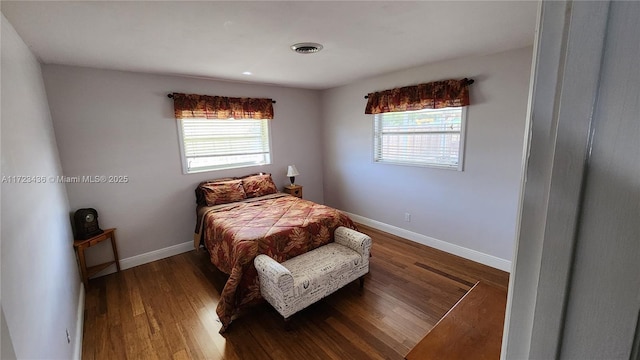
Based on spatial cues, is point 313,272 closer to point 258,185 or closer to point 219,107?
point 258,185

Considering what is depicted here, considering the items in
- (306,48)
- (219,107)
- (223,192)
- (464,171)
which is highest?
(306,48)

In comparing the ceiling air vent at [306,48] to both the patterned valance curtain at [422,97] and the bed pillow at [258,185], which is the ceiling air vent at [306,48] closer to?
the patterned valance curtain at [422,97]

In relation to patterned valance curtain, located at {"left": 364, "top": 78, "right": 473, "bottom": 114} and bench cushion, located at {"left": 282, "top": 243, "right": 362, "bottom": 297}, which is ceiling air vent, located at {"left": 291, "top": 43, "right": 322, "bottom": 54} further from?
bench cushion, located at {"left": 282, "top": 243, "right": 362, "bottom": 297}

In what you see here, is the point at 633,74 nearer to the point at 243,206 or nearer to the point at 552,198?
the point at 552,198

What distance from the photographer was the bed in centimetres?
227

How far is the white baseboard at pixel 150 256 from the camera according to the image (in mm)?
3068

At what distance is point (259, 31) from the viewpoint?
6.34 feet

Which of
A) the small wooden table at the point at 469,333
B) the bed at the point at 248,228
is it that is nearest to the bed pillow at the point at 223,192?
the bed at the point at 248,228

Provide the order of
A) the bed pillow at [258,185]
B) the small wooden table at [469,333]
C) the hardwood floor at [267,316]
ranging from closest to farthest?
1. the small wooden table at [469,333]
2. the hardwood floor at [267,316]
3. the bed pillow at [258,185]

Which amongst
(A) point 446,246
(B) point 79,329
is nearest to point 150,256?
(B) point 79,329

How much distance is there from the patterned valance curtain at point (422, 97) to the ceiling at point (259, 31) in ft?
0.96

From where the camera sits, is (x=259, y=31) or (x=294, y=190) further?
(x=294, y=190)

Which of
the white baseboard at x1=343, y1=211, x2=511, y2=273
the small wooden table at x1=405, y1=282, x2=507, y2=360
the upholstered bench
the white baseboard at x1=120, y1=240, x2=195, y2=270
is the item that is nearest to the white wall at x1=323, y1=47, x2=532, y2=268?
the white baseboard at x1=343, y1=211, x2=511, y2=273

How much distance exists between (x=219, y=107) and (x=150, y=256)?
2068 millimetres
